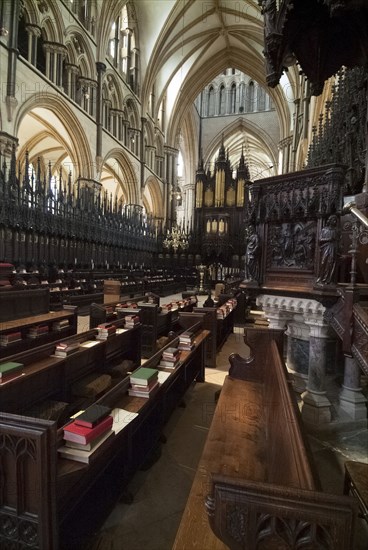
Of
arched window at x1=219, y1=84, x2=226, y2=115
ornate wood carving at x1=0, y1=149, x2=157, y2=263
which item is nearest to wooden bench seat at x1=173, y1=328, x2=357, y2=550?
ornate wood carving at x1=0, y1=149, x2=157, y2=263

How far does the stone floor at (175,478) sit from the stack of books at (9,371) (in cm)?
114

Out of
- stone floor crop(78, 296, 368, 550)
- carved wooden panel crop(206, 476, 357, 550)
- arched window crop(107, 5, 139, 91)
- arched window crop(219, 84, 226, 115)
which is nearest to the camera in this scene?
carved wooden panel crop(206, 476, 357, 550)

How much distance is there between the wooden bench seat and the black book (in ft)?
1.94

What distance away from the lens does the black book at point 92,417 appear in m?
1.60

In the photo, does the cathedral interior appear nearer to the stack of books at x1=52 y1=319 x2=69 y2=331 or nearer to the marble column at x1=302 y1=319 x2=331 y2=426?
the marble column at x1=302 y1=319 x2=331 y2=426

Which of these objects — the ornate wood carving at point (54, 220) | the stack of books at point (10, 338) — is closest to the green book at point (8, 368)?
the stack of books at point (10, 338)

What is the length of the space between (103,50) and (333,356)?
1579 cm

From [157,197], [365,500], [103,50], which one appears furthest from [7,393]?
[157,197]

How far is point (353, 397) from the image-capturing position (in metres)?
3.17

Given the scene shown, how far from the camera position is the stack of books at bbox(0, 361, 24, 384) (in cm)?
211

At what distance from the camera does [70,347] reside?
294 cm

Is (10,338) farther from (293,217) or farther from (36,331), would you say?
(293,217)

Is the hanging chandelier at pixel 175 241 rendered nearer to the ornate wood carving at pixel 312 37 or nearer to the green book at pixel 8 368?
the ornate wood carving at pixel 312 37

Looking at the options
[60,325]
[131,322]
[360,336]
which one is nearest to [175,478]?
[360,336]
